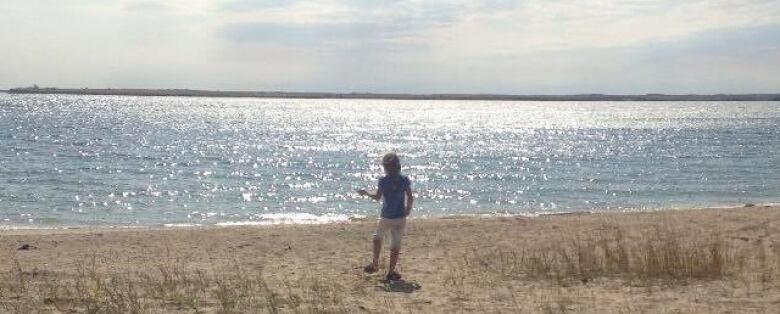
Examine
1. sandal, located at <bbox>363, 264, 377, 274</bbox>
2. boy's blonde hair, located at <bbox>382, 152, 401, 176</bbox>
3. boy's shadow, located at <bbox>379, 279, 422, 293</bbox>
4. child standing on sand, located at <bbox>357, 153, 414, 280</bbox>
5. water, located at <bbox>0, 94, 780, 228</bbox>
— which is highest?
boy's blonde hair, located at <bbox>382, 152, 401, 176</bbox>

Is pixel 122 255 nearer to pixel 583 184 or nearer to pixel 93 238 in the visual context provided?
pixel 93 238

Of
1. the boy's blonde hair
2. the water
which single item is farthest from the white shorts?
the water

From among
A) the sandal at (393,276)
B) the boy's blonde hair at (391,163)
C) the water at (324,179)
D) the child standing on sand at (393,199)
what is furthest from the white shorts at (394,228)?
the water at (324,179)

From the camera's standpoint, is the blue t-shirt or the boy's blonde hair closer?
the boy's blonde hair

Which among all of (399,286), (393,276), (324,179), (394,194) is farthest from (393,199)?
(324,179)

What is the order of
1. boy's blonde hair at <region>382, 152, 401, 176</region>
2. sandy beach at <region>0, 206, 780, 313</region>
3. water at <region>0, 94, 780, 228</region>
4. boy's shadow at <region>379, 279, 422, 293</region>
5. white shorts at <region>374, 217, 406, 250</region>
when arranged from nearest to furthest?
sandy beach at <region>0, 206, 780, 313</region>, boy's shadow at <region>379, 279, 422, 293</region>, boy's blonde hair at <region>382, 152, 401, 176</region>, white shorts at <region>374, 217, 406, 250</region>, water at <region>0, 94, 780, 228</region>

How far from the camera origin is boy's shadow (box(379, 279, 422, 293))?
838 centimetres

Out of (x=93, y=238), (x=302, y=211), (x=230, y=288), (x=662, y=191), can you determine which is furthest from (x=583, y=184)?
(x=230, y=288)

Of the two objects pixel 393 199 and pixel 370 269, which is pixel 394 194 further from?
pixel 370 269

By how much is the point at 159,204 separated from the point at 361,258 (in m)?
12.1

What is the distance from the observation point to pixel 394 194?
8.98 m

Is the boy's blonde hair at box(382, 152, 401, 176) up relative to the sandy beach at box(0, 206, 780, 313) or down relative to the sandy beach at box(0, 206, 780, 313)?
up

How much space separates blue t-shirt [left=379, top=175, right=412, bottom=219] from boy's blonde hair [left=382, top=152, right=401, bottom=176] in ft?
0.25

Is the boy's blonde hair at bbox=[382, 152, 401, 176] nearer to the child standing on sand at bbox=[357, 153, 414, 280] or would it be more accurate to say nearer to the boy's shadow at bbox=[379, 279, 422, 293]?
the child standing on sand at bbox=[357, 153, 414, 280]
